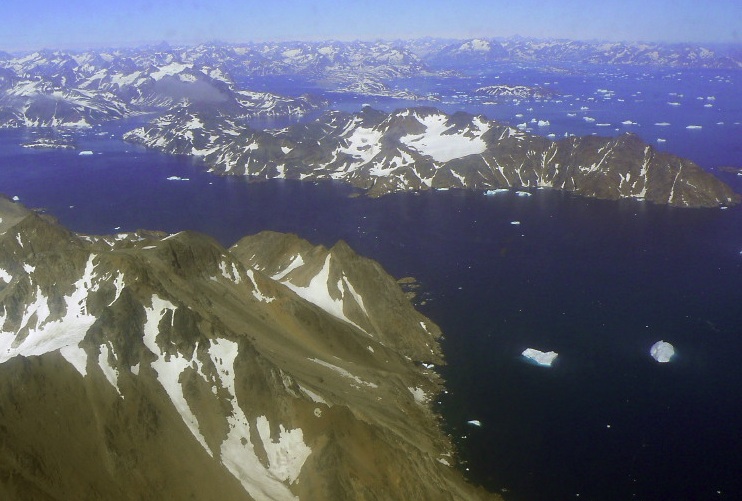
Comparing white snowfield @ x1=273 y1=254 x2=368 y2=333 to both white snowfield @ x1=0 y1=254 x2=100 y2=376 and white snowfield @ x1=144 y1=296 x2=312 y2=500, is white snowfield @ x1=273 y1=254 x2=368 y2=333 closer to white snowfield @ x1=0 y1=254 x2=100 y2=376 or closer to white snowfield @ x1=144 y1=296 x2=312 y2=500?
white snowfield @ x1=144 y1=296 x2=312 y2=500

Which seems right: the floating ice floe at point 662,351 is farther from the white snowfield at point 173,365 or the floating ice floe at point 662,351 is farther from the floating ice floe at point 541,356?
the white snowfield at point 173,365

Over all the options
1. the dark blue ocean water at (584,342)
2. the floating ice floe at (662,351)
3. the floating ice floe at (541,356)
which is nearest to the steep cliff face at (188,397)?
the dark blue ocean water at (584,342)

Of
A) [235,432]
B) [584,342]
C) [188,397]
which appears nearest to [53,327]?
[188,397]

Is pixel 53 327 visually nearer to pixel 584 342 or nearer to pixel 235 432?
pixel 235 432

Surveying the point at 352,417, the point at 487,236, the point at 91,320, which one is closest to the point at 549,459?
the point at 352,417

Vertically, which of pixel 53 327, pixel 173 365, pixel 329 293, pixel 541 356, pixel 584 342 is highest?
pixel 53 327

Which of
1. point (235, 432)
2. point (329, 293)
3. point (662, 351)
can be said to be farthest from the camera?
point (329, 293)
